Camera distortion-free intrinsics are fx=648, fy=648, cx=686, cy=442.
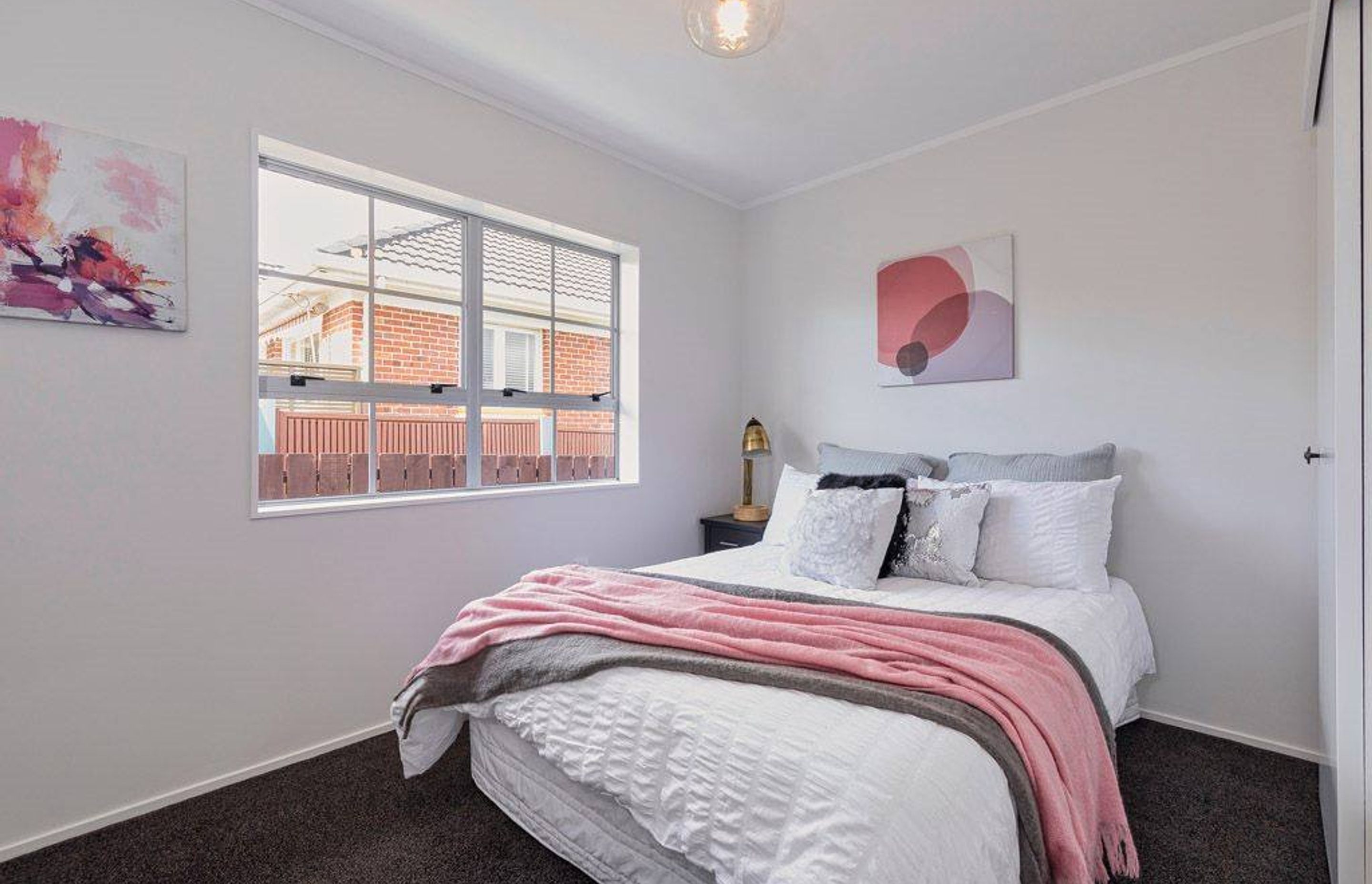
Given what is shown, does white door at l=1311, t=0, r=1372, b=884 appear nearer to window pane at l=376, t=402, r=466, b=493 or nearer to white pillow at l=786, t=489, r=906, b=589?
white pillow at l=786, t=489, r=906, b=589

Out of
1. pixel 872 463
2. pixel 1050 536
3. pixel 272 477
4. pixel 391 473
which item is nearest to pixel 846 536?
pixel 1050 536

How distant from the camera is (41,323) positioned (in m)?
1.82

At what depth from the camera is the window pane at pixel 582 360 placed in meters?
3.33

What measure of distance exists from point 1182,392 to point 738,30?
2.13m

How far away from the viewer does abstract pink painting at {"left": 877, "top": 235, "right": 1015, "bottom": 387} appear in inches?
116

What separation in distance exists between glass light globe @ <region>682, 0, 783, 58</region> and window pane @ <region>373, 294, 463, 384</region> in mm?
1603

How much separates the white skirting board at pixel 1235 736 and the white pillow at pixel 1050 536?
61 cm

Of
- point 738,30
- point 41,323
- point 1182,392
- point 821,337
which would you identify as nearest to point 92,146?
point 41,323

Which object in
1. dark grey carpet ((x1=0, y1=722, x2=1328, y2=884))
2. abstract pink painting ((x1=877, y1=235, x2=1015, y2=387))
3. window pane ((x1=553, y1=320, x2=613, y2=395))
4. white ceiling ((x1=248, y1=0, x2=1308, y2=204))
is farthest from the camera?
window pane ((x1=553, y1=320, x2=613, y2=395))

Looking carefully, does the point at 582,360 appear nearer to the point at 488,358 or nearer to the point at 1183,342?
the point at 488,358

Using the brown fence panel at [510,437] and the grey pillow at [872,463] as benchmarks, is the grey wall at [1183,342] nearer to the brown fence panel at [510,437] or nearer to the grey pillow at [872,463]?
the grey pillow at [872,463]

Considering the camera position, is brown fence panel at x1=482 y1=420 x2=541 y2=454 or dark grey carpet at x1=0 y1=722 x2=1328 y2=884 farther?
brown fence panel at x1=482 y1=420 x2=541 y2=454

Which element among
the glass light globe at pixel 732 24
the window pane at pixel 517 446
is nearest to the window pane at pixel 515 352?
the window pane at pixel 517 446

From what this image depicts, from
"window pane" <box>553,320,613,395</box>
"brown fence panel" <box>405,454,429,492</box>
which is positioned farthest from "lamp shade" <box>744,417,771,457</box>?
"brown fence panel" <box>405,454,429,492</box>
